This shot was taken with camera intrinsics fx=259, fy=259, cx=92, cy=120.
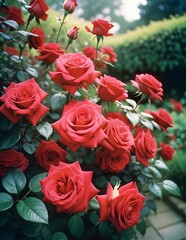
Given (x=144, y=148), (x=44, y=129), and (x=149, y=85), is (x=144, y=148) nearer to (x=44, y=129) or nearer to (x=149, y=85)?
(x=149, y=85)

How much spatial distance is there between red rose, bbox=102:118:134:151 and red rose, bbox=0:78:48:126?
1.00 ft

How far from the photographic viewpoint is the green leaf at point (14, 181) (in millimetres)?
1059

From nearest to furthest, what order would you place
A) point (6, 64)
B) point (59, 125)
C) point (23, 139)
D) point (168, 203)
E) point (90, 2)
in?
point (59, 125) < point (23, 139) < point (6, 64) < point (168, 203) < point (90, 2)

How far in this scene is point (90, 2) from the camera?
20.0 m

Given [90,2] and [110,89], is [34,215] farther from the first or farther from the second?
[90,2]

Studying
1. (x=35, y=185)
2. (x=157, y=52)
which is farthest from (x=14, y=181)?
(x=157, y=52)

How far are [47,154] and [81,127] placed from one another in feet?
1.24

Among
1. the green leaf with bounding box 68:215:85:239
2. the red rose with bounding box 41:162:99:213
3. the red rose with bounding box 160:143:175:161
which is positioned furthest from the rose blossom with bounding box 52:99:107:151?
the red rose with bounding box 160:143:175:161

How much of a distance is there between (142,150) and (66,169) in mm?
471

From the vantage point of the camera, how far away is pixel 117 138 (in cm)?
113

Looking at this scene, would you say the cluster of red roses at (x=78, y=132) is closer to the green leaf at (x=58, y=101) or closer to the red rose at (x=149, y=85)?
the red rose at (x=149, y=85)

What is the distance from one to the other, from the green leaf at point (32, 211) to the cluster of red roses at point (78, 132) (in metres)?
0.06

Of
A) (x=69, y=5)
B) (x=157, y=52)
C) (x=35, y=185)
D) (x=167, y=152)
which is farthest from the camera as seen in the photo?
(x=157, y=52)

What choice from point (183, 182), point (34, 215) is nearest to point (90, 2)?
point (183, 182)
